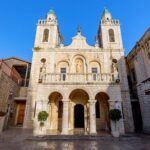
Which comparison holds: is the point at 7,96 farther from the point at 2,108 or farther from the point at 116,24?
the point at 116,24

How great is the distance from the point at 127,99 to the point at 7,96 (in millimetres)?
15665

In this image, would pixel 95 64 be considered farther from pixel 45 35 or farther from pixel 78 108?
pixel 45 35

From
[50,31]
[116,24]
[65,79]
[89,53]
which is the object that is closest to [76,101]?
[65,79]

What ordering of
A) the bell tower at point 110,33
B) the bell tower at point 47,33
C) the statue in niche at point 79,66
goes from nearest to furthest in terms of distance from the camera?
the statue in niche at point 79,66, the bell tower at point 110,33, the bell tower at point 47,33

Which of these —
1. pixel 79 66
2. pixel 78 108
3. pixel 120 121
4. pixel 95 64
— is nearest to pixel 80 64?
pixel 79 66

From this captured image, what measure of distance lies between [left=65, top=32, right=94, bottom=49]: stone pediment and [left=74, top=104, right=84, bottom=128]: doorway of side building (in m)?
8.80

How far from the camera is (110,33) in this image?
21.9 meters

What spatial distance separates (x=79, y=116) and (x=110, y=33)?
562 inches

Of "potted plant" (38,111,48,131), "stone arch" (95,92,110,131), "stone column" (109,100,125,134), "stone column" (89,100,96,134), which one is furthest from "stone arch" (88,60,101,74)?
"potted plant" (38,111,48,131)

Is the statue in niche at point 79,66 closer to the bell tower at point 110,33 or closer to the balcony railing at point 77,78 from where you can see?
the balcony railing at point 77,78

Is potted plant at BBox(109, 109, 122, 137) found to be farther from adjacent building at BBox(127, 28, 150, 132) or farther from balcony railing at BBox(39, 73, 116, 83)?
adjacent building at BBox(127, 28, 150, 132)

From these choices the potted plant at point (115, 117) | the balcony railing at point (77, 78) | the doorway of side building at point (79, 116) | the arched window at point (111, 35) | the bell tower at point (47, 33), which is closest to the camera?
the potted plant at point (115, 117)

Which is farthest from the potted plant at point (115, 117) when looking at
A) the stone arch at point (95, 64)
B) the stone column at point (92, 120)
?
the stone arch at point (95, 64)

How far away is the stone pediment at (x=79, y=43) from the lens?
2016 centimetres
